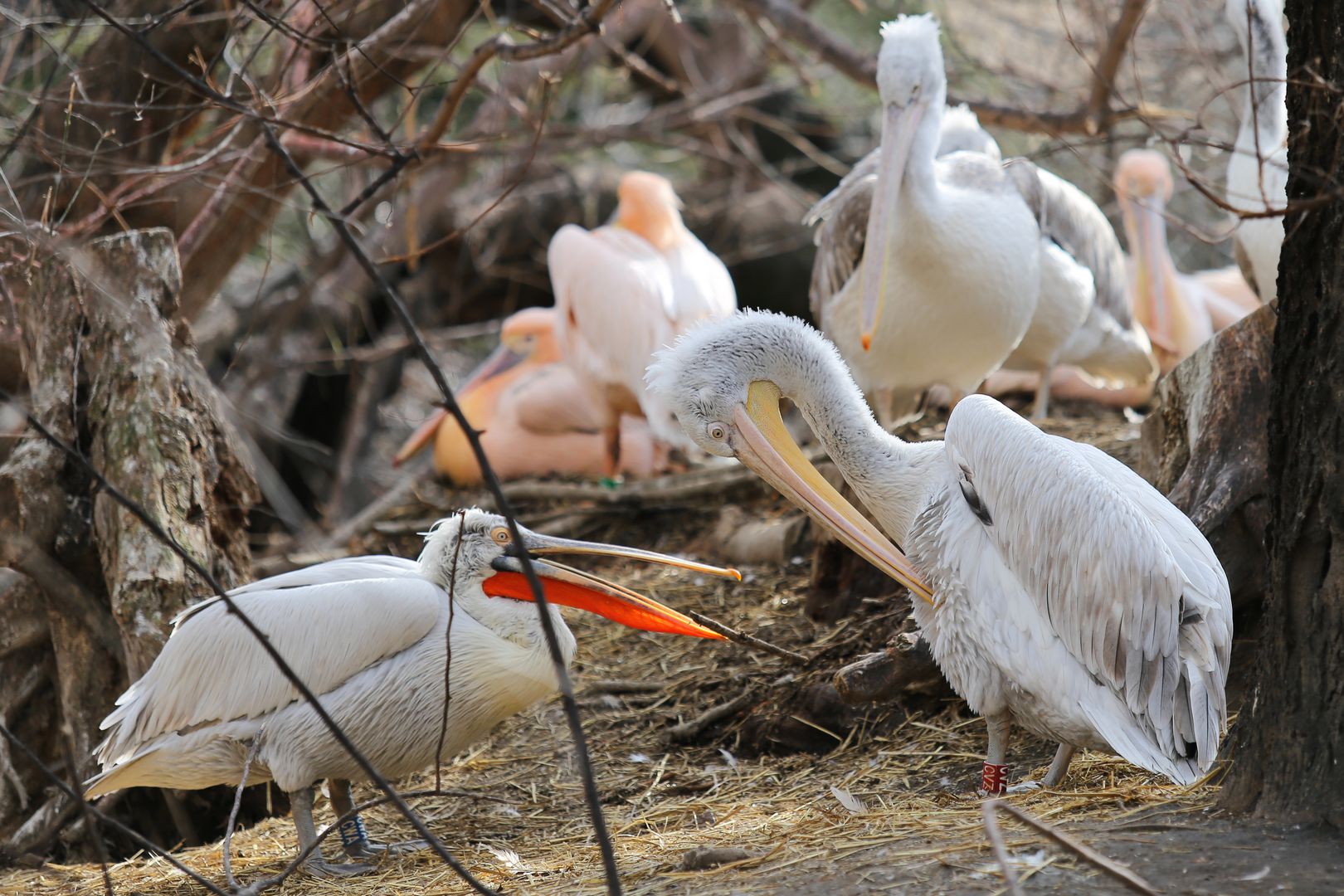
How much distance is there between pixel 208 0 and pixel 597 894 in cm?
381

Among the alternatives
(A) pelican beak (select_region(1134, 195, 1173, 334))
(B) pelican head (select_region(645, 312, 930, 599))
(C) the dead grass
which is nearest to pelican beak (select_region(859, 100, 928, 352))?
(B) pelican head (select_region(645, 312, 930, 599))

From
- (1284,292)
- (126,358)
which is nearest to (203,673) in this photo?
(126,358)

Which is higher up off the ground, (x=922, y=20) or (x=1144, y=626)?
(x=922, y=20)

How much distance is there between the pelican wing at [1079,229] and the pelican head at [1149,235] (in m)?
0.78

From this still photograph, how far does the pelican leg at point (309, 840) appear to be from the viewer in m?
3.34

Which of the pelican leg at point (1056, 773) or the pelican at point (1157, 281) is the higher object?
the pelican at point (1157, 281)

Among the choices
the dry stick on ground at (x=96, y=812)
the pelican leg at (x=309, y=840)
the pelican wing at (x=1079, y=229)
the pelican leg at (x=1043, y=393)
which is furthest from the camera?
the pelican leg at (x=1043, y=393)

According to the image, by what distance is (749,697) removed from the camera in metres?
4.12

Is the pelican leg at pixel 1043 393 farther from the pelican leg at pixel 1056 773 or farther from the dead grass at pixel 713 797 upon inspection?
the pelican leg at pixel 1056 773

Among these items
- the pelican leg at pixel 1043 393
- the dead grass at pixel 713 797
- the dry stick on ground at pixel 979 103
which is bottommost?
the dead grass at pixel 713 797

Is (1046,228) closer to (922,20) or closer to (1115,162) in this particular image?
(922,20)

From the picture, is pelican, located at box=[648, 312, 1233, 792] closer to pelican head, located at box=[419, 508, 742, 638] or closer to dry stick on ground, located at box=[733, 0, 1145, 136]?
pelican head, located at box=[419, 508, 742, 638]

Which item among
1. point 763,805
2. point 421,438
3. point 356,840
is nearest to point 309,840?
point 356,840

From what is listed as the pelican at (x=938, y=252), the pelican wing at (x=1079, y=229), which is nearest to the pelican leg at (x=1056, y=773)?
the pelican at (x=938, y=252)
